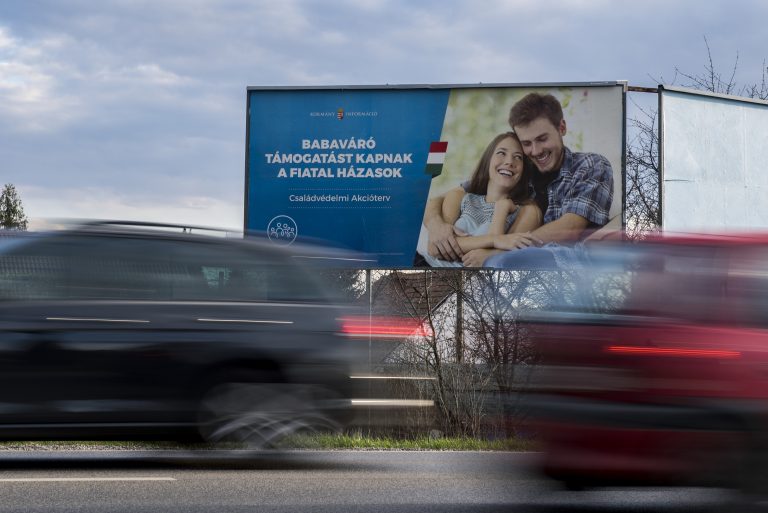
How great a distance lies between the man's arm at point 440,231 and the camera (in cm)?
1900

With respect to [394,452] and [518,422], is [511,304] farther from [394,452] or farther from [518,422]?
[394,452]

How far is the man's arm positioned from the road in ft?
32.7

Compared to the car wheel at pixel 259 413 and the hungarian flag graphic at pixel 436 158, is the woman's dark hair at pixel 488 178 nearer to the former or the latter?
the hungarian flag graphic at pixel 436 158

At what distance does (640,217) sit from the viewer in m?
22.6

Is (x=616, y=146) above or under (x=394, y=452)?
above

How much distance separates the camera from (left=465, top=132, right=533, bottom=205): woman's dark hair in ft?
62.8

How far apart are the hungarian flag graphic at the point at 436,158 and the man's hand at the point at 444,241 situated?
0.87m

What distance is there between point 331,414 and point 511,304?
14752 mm

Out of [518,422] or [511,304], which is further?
[511,304]

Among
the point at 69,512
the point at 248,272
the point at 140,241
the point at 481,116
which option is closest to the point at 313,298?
the point at 248,272

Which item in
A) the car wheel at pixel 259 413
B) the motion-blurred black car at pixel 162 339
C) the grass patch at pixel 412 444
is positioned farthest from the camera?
the grass patch at pixel 412 444

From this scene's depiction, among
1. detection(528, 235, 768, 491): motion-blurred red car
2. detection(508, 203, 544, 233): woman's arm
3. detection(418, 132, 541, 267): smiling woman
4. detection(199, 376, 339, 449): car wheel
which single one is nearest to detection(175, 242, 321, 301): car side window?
detection(199, 376, 339, 449): car wheel

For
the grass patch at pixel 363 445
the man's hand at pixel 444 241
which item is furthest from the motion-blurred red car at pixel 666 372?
the man's hand at pixel 444 241

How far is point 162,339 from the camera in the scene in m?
7.70
